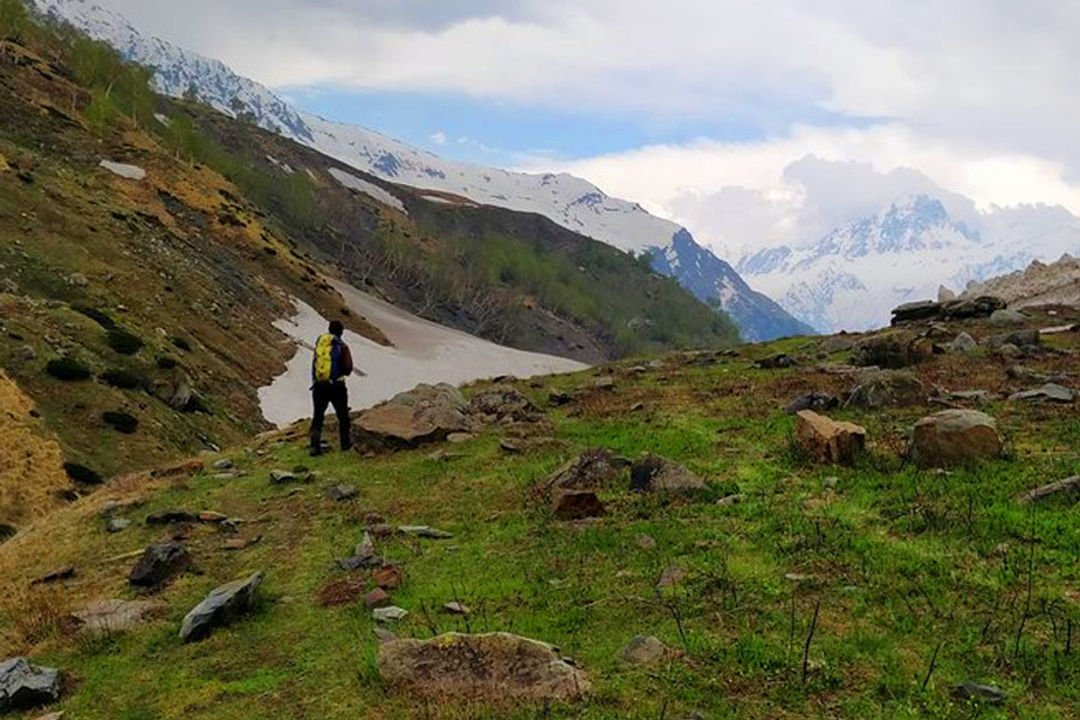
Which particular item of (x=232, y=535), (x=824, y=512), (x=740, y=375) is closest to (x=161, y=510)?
(x=232, y=535)

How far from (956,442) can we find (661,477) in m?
5.25

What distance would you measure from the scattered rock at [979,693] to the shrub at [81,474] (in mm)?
28324

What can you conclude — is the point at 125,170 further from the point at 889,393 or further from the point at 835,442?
the point at 835,442

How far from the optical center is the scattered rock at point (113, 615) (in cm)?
1178

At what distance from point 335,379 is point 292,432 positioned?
541cm

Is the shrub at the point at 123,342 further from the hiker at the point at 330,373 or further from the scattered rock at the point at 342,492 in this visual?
the scattered rock at the point at 342,492

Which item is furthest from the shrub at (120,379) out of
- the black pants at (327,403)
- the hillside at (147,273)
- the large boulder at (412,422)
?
the black pants at (327,403)

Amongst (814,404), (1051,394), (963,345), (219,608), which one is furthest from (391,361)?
(219,608)

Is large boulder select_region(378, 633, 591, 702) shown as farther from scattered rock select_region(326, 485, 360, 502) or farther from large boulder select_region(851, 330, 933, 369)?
large boulder select_region(851, 330, 933, 369)

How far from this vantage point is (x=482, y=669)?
28.0 ft

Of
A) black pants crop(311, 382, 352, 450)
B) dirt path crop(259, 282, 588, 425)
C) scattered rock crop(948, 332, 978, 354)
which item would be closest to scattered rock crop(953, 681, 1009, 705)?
black pants crop(311, 382, 352, 450)

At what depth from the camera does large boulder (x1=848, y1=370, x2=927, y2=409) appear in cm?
2036

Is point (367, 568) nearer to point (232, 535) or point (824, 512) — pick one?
point (232, 535)

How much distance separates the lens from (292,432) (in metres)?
26.9
